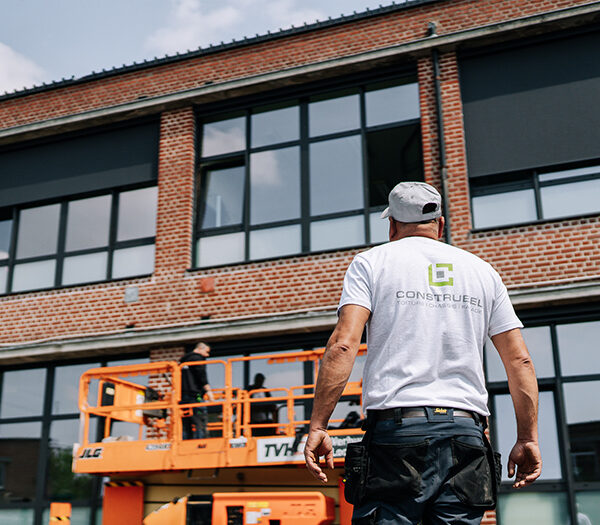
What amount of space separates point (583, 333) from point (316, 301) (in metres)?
4.11

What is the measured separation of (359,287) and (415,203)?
466mm

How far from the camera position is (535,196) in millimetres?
12539

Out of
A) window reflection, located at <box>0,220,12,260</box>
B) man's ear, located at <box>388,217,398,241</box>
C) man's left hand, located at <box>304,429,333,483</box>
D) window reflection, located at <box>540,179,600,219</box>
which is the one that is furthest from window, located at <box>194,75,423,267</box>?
man's left hand, located at <box>304,429,333,483</box>

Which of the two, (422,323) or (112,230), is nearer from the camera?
(422,323)

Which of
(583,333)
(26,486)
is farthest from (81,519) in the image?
(583,333)

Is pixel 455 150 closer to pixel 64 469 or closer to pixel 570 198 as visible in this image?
pixel 570 198

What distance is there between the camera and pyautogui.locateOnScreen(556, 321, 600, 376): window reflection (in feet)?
37.8

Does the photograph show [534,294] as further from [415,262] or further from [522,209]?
[415,262]

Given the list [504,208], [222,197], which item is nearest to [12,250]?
[222,197]

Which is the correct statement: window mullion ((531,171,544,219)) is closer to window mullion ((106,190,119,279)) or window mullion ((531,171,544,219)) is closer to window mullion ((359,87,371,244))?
window mullion ((359,87,371,244))

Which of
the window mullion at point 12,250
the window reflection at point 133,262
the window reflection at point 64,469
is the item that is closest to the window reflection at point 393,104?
the window reflection at point 133,262

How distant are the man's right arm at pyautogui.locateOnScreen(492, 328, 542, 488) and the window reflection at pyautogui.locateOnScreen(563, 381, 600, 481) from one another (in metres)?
8.62

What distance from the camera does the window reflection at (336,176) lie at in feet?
45.1

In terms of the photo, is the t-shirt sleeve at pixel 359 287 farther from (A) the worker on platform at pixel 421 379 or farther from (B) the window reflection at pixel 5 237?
(B) the window reflection at pixel 5 237
